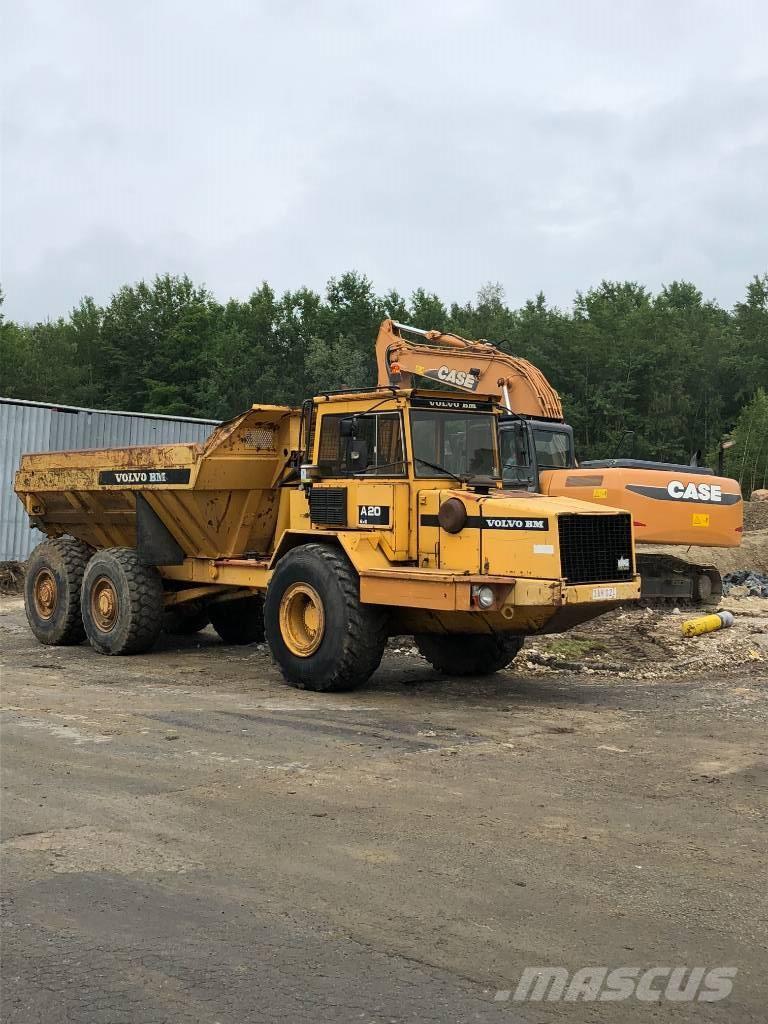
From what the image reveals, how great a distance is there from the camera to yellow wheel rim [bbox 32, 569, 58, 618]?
47.6 feet

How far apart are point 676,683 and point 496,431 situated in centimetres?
314

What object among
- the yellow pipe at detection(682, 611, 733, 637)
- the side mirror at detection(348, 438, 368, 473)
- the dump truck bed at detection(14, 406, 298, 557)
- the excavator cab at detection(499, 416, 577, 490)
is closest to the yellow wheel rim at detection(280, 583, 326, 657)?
the side mirror at detection(348, 438, 368, 473)

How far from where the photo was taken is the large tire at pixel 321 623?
1057 cm

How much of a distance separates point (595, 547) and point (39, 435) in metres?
15.4

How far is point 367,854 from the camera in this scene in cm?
578

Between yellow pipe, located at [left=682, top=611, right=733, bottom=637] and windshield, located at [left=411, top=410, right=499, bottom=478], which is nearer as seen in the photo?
windshield, located at [left=411, top=410, right=499, bottom=478]

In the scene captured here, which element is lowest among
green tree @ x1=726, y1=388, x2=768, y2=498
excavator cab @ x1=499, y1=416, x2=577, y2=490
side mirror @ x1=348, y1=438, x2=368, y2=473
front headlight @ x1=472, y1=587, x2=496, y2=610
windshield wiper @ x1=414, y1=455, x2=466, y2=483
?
front headlight @ x1=472, y1=587, x2=496, y2=610

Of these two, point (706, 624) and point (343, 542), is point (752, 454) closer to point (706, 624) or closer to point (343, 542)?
point (706, 624)

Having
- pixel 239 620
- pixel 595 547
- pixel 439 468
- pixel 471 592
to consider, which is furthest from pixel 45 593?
pixel 595 547

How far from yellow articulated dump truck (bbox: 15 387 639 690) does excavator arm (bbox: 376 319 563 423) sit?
4.57m

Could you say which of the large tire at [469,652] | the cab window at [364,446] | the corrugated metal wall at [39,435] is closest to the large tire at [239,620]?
the large tire at [469,652]

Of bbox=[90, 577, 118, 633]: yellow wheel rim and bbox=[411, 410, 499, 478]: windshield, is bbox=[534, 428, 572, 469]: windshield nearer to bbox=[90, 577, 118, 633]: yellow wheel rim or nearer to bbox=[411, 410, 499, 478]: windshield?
bbox=[411, 410, 499, 478]: windshield

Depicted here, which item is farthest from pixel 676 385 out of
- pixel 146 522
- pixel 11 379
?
pixel 146 522

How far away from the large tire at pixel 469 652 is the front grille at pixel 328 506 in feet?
4.93
